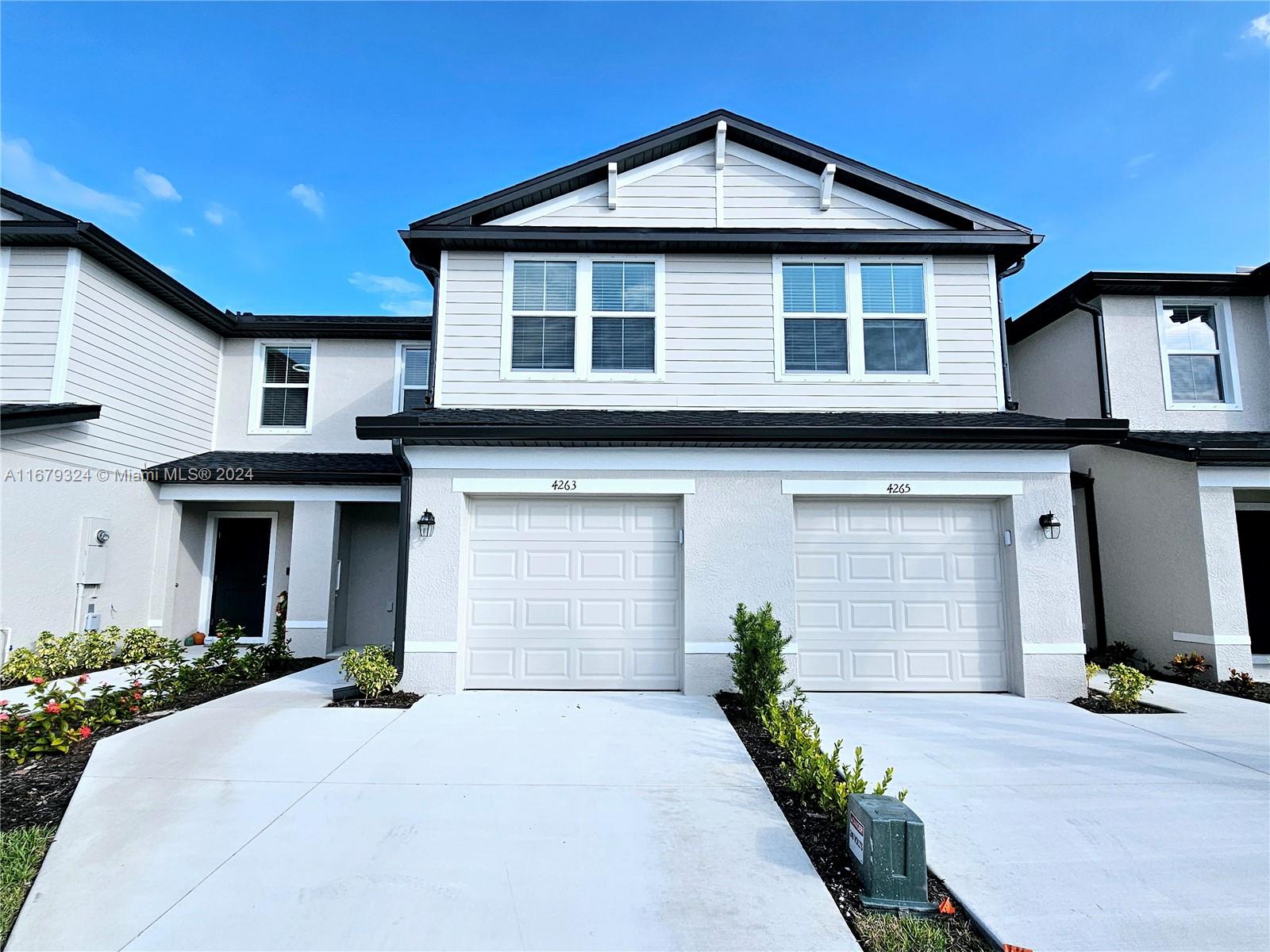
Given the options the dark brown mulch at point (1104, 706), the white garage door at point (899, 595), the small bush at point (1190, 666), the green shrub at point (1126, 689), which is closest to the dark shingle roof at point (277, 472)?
the white garage door at point (899, 595)

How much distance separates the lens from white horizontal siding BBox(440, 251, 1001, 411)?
819cm

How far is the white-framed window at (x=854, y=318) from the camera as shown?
327 inches

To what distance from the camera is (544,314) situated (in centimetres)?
834

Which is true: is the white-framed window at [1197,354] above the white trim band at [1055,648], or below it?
above

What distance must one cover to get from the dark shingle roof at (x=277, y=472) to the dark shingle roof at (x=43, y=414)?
5.07 ft

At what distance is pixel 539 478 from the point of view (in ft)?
24.4

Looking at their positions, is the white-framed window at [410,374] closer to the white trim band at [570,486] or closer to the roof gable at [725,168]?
the roof gable at [725,168]

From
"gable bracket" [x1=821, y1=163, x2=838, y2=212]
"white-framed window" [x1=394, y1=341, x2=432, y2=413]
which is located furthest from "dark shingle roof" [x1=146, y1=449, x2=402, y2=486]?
"gable bracket" [x1=821, y1=163, x2=838, y2=212]

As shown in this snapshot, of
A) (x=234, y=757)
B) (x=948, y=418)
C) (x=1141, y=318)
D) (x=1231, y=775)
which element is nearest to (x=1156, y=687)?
(x=1231, y=775)

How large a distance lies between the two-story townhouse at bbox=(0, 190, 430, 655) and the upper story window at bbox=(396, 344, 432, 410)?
33 mm

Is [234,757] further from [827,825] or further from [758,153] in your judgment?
[758,153]

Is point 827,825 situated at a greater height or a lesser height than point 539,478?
lesser

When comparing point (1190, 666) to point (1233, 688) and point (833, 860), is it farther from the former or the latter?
point (833, 860)

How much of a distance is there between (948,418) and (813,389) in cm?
166
